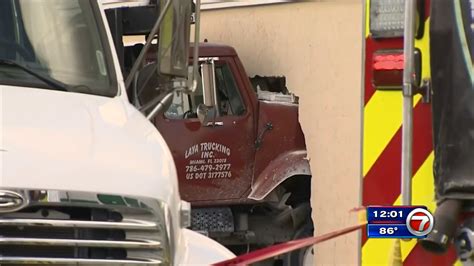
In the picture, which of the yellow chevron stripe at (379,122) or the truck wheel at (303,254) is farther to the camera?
the truck wheel at (303,254)

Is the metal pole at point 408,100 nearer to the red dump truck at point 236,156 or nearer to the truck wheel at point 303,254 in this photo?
the red dump truck at point 236,156

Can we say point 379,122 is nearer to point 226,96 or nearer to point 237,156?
point 237,156

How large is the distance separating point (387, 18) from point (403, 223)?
944 mm

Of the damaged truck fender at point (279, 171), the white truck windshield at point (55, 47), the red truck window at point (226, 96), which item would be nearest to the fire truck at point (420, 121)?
the white truck windshield at point (55, 47)

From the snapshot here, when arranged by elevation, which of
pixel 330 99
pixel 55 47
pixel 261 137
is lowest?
pixel 261 137

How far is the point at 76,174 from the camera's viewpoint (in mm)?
4320

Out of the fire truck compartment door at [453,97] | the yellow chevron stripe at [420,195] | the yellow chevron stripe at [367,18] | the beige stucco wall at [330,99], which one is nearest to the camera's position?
the fire truck compartment door at [453,97]

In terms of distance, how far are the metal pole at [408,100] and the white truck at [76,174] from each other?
0.77 m

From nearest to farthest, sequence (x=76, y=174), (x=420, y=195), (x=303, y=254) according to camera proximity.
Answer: (x=76, y=174)
(x=420, y=195)
(x=303, y=254)

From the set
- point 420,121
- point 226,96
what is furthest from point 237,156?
point 420,121

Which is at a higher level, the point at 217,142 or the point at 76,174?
the point at 76,174

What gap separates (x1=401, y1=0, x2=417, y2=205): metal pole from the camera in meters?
4.99

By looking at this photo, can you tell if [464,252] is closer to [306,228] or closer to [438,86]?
[438,86]

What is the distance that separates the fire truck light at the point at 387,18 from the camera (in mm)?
5312
